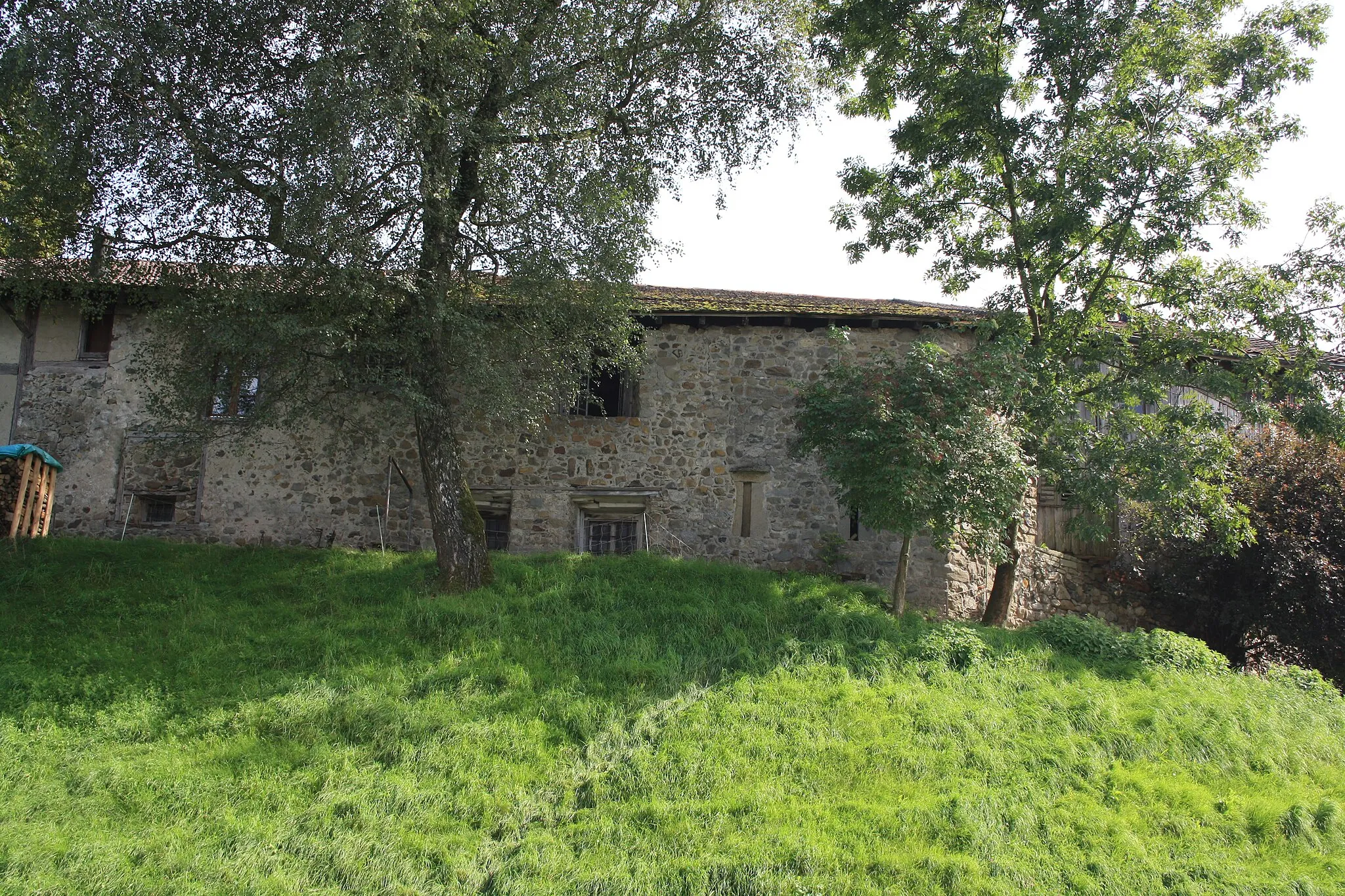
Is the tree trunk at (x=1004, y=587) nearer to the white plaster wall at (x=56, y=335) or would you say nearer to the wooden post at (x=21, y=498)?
→ the wooden post at (x=21, y=498)

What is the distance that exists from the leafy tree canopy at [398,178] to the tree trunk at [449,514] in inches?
1.3

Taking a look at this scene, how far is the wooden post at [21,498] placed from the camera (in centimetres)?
1254

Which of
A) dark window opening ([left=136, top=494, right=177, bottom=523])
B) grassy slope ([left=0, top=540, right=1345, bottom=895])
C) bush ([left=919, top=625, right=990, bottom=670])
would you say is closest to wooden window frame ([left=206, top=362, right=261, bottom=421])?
dark window opening ([left=136, top=494, right=177, bottom=523])

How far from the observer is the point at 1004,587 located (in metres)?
12.9

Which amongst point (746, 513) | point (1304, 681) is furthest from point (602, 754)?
point (1304, 681)

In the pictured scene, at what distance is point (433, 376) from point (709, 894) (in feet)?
23.8

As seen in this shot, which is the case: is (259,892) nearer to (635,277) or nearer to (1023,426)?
(635,277)

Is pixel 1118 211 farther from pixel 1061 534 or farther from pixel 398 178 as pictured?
pixel 398 178

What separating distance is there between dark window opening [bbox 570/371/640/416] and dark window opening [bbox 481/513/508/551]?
2.13m

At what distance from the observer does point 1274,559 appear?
12.7 meters

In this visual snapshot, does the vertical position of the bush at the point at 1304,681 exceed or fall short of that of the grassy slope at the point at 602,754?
it exceeds it

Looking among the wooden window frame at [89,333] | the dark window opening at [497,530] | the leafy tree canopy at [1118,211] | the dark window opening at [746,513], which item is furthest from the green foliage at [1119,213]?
the wooden window frame at [89,333]

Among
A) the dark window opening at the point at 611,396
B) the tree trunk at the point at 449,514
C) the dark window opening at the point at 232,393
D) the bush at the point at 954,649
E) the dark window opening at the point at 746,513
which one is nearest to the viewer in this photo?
the bush at the point at 954,649

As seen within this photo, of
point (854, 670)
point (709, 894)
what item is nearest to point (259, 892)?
point (709, 894)
